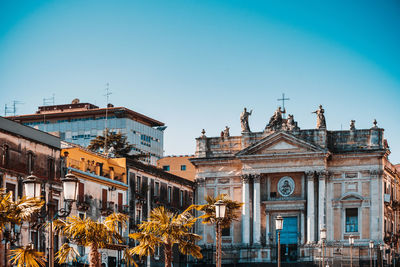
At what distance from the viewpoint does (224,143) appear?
9119 centimetres

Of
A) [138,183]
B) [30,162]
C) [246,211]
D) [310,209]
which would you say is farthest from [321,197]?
[30,162]

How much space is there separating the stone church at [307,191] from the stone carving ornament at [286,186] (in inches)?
3.9

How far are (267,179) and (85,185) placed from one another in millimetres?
24219

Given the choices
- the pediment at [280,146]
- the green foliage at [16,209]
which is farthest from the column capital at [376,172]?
the green foliage at [16,209]

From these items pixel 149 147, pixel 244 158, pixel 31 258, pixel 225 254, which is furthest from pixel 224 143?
pixel 31 258

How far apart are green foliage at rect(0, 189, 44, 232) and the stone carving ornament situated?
57.6m

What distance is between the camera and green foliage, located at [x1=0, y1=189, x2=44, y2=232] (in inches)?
1205

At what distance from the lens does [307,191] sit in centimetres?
8525

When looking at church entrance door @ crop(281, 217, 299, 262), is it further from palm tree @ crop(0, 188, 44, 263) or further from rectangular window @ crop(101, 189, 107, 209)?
palm tree @ crop(0, 188, 44, 263)

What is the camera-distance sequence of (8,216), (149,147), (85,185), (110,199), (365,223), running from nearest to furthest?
1. (8,216)
2. (85,185)
3. (110,199)
4. (365,223)
5. (149,147)

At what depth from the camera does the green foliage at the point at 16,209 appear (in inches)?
1205

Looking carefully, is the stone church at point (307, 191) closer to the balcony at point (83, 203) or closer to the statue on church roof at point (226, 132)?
the statue on church roof at point (226, 132)

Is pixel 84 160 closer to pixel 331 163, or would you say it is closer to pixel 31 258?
pixel 331 163

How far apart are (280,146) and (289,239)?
9.24 meters
